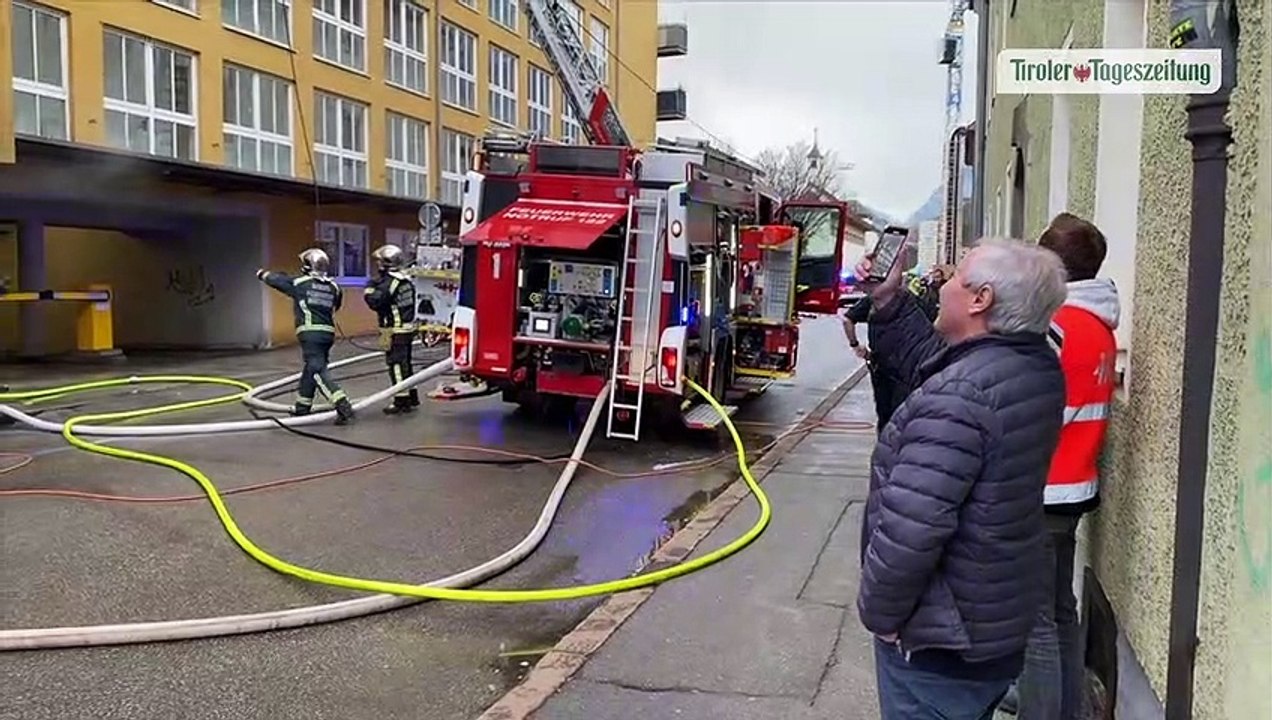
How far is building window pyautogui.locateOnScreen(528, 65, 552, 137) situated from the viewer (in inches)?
1398

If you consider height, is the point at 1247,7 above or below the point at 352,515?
above

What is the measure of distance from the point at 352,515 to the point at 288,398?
6.36 m

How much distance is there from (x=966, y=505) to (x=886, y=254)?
245 cm

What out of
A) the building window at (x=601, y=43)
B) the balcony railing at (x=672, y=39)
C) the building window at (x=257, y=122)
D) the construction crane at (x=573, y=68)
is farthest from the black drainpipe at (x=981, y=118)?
the balcony railing at (x=672, y=39)

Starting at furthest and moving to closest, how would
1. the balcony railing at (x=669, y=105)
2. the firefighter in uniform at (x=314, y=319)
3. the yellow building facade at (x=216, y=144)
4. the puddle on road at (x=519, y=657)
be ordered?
1. the balcony railing at (x=669, y=105)
2. the yellow building facade at (x=216, y=144)
3. the firefighter in uniform at (x=314, y=319)
4. the puddle on road at (x=519, y=657)

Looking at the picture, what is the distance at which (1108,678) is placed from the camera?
3.72 m

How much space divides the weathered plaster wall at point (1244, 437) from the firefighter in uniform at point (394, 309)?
32.7 ft

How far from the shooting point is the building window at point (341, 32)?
79.5 ft

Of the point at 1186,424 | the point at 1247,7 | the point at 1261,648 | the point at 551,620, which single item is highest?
the point at 1247,7

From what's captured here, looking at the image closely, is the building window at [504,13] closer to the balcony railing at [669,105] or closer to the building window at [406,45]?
the building window at [406,45]

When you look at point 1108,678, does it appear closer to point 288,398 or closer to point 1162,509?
point 1162,509

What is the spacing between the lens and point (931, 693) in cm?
248

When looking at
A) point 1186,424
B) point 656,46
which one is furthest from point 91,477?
point 656,46

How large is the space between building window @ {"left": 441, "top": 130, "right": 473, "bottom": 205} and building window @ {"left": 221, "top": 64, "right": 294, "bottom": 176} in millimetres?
6855
